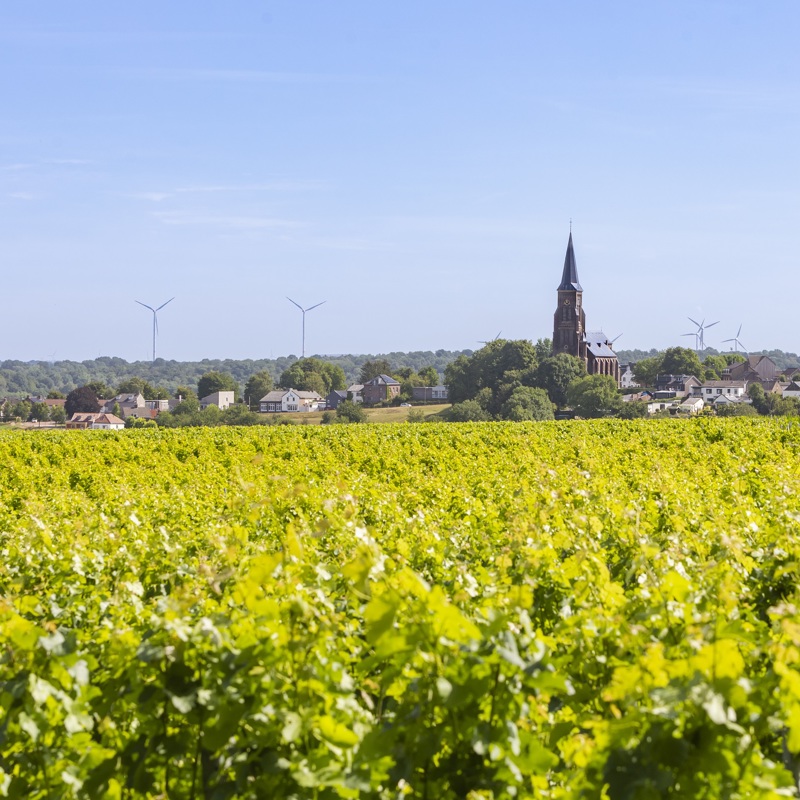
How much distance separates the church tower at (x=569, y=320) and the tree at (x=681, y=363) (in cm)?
1389

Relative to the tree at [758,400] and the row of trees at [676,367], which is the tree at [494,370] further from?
the row of trees at [676,367]

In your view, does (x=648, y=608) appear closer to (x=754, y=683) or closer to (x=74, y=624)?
(x=754, y=683)

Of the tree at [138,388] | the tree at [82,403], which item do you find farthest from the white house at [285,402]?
the tree at [82,403]

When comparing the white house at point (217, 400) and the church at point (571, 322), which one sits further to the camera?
the church at point (571, 322)

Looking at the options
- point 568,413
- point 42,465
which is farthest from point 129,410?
point 42,465

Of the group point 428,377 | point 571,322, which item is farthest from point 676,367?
point 428,377

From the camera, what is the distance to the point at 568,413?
106688 millimetres

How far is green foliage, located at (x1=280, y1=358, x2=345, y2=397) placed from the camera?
15288 cm

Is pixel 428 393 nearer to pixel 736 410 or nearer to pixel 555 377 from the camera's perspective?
pixel 555 377

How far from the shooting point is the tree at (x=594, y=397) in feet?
330

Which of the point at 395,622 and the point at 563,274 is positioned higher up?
the point at 563,274

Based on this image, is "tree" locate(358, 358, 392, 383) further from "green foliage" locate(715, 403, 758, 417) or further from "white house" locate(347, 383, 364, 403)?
"green foliage" locate(715, 403, 758, 417)

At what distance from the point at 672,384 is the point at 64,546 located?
Result: 457 ft

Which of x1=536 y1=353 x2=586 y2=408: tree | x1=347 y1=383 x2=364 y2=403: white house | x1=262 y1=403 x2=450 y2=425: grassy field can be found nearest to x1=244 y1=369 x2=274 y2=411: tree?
x1=347 y1=383 x2=364 y2=403: white house
